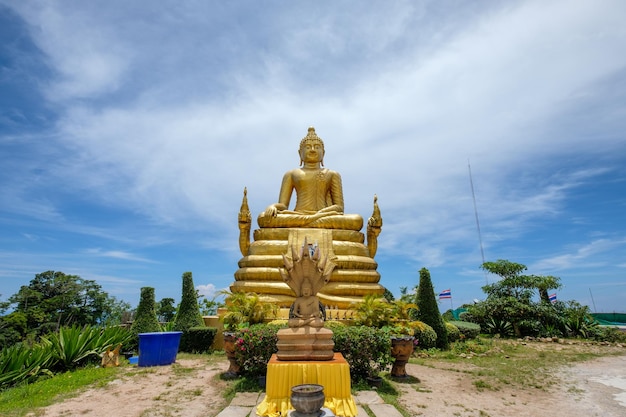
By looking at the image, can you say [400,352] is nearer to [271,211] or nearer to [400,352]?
[400,352]

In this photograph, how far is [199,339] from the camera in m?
13.8

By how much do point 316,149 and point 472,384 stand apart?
13.2 m

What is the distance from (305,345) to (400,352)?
3.32 m

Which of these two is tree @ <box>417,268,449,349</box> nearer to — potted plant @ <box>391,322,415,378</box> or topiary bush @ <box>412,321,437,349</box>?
topiary bush @ <box>412,321,437,349</box>

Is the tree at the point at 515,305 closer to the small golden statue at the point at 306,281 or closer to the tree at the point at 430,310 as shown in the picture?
the tree at the point at 430,310

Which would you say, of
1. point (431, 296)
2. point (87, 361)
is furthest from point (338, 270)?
point (87, 361)

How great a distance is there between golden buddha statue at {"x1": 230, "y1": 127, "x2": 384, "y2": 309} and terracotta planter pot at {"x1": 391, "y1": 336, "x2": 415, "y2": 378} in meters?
5.23

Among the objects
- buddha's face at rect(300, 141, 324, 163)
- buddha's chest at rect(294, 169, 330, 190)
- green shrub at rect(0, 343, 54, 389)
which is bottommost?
green shrub at rect(0, 343, 54, 389)

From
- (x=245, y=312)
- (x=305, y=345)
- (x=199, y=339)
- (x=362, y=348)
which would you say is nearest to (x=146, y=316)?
(x=199, y=339)

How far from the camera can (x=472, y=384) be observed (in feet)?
29.2

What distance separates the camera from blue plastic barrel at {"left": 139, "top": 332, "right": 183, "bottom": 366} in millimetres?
11117

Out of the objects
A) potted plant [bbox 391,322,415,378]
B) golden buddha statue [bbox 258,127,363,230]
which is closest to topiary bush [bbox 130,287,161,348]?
golden buddha statue [bbox 258,127,363,230]

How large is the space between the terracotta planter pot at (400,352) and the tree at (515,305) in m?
11.9

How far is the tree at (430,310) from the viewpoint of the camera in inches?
552
